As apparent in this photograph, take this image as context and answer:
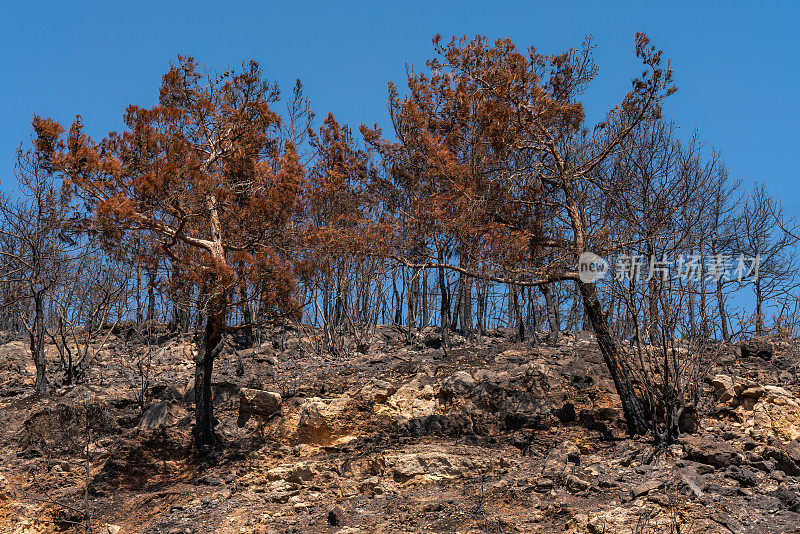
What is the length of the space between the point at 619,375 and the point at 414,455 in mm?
3500

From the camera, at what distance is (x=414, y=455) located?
32.2ft

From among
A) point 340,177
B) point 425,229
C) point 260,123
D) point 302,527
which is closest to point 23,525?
point 302,527

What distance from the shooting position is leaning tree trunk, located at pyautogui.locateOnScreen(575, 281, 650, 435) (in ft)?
32.8

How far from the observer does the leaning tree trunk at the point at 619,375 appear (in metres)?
10.0

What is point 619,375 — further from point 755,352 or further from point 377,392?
point 755,352

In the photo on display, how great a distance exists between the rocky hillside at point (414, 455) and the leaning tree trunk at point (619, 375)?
420 millimetres

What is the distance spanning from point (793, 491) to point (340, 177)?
60.5ft

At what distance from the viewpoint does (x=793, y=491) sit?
766 centimetres

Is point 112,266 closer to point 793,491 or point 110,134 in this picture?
point 110,134

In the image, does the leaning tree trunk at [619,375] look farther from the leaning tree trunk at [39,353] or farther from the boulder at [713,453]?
the leaning tree trunk at [39,353]

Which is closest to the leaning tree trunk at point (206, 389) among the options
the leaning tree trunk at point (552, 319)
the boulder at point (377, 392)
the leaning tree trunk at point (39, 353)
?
the boulder at point (377, 392)

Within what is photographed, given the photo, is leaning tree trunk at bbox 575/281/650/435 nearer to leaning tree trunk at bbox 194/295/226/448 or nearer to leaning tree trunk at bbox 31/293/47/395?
leaning tree trunk at bbox 194/295/226/448

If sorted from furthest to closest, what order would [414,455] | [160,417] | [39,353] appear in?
[39,353], [160,417], [414,455]

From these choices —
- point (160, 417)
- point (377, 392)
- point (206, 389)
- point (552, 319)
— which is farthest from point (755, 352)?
point (160, 417)
